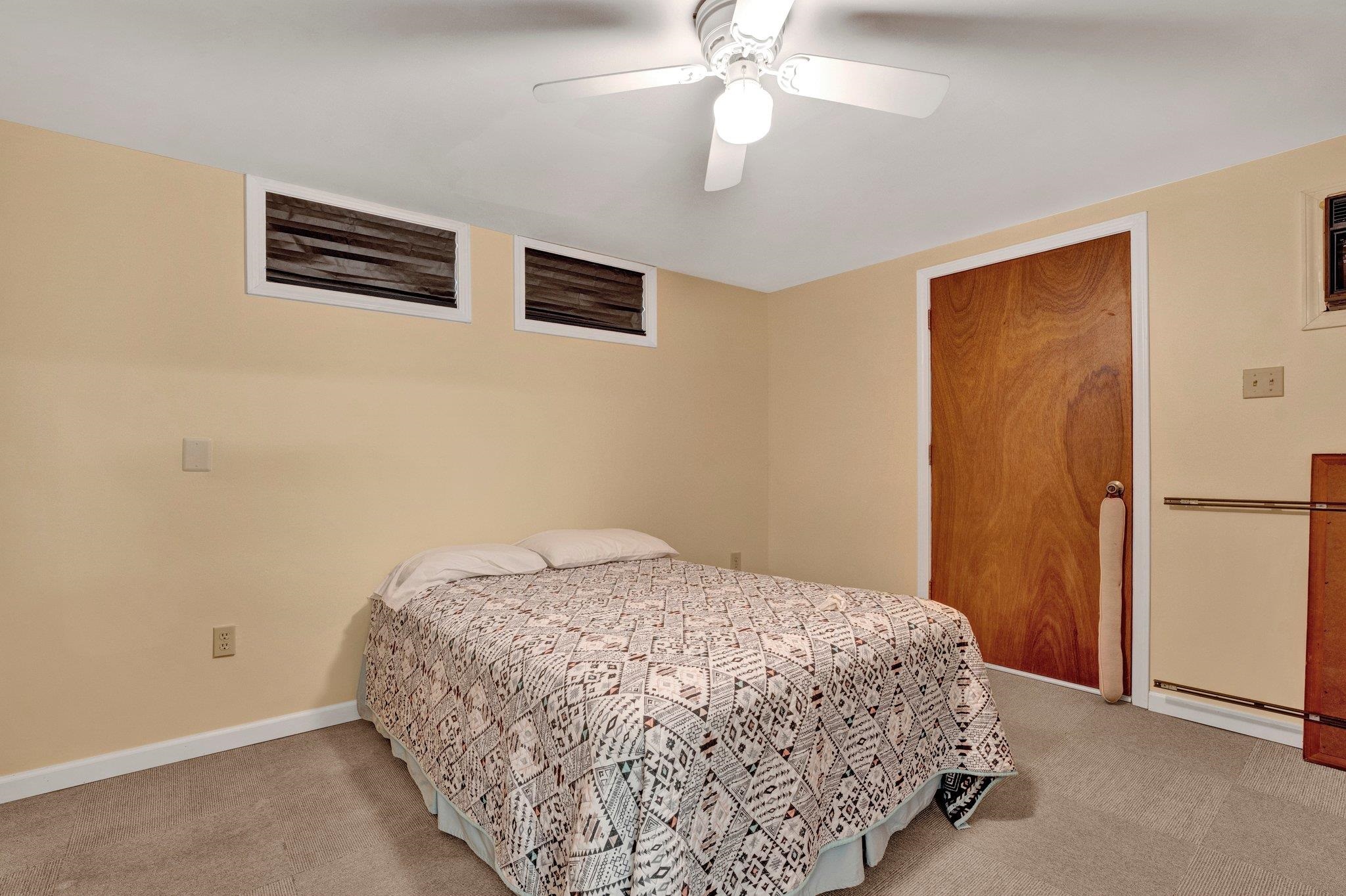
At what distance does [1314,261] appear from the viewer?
2.37 m

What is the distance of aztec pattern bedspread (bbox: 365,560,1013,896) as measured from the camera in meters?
1.24

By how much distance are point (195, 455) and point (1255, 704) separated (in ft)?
13.3

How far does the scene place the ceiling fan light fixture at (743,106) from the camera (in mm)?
1600

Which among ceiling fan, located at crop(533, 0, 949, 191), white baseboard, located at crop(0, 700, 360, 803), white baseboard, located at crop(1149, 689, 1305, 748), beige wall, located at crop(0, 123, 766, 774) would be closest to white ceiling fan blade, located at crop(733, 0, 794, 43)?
ceiling fan, located at crop(533, 0, 949, 191)

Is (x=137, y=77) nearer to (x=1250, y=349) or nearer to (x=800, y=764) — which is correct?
(x=800, y=764)

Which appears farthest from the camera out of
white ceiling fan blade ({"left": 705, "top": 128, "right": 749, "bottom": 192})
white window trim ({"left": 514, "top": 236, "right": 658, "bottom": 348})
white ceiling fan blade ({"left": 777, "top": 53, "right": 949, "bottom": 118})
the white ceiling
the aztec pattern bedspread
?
white window trim ({"left": 514, "top": 236, "right": 658, "bottom": 348})

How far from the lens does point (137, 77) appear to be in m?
1.89

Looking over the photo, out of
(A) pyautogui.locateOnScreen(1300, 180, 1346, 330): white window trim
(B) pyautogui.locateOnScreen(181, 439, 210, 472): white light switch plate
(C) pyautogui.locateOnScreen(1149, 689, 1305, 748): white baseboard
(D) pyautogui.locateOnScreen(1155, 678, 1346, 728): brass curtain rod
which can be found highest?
(A) pyautogui.locateOnScreen(1300, 180, 1346, 330): white window trim

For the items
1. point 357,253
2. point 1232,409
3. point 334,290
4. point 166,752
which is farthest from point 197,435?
point 1232,409

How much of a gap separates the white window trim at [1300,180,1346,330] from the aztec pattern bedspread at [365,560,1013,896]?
1777 mm

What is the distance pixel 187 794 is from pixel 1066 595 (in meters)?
3.52

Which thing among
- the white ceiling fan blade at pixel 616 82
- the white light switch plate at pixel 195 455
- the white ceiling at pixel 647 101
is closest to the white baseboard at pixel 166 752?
the white light switch plate at pixel 195 455

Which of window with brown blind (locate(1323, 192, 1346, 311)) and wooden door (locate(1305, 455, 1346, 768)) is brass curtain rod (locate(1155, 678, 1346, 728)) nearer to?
wooden door (locate(1305, 455, 1346, 768))

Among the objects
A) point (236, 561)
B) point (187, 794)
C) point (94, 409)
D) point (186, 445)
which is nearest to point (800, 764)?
point (187, 794)
